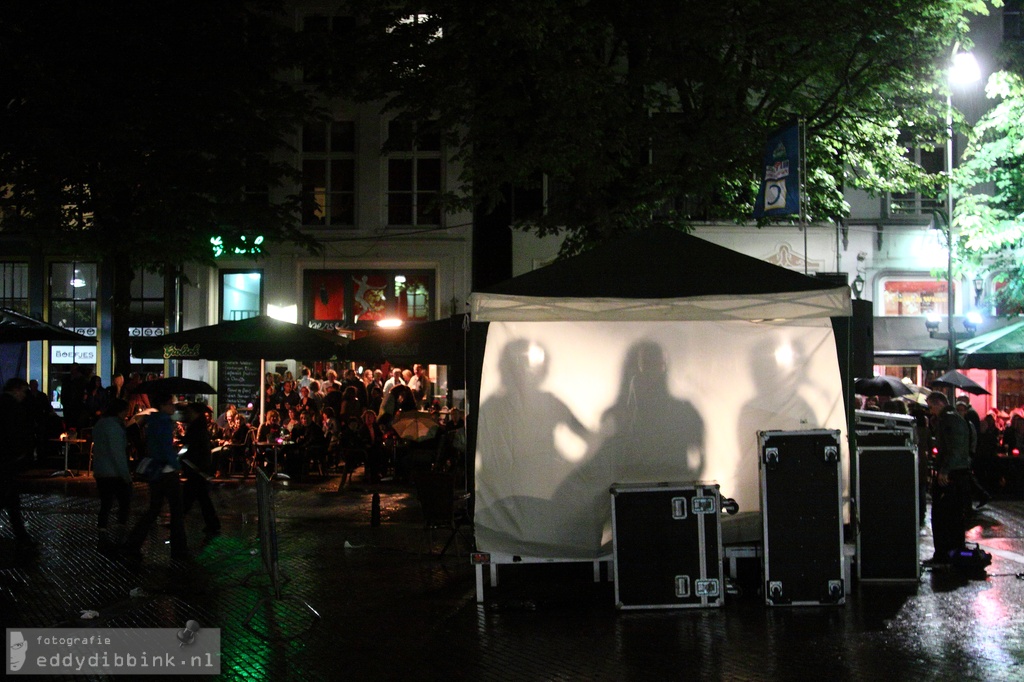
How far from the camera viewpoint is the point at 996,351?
18.6 metres

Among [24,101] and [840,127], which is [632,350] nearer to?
[840,127]

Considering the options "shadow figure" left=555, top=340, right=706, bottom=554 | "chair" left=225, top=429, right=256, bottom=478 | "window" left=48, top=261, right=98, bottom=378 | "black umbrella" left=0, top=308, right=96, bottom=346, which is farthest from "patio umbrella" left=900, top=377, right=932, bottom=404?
"window" left=48, top=261, right=98, bottom=378

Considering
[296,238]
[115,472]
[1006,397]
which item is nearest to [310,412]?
[296,238]

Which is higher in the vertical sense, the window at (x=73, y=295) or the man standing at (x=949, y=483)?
the window at (x=73, y=295)

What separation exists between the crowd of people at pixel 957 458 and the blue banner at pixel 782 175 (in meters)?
3.48

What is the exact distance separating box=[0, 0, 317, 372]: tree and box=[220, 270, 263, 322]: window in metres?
5.24

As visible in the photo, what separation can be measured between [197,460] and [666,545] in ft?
21.5

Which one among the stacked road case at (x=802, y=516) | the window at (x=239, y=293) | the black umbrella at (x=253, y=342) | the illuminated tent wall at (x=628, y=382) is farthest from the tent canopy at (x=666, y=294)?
the window at (x=239, y=293)

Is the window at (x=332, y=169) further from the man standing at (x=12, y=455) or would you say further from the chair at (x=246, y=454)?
the man standing at (x=12, y=455)

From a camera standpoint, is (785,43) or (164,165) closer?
(785,43)

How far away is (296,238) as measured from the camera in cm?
2225

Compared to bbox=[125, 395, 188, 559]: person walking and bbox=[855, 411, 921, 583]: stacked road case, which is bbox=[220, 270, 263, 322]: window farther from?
bbox=[855, 411, 921, 583]: stacked road case

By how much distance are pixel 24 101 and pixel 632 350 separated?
16371 mm

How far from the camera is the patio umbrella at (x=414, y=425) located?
16.3 meters
